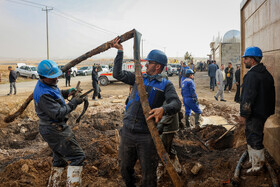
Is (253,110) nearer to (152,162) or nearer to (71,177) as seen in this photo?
(152,162)

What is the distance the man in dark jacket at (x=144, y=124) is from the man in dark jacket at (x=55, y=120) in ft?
2.51

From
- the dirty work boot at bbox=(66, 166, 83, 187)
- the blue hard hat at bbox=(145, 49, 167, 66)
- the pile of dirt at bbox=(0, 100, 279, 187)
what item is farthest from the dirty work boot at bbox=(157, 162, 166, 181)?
the blue hard hat at bbox=(145, 49, 167, 66)

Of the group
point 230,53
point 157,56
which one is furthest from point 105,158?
point 230,53

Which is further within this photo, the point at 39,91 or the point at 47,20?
the point at 47,20

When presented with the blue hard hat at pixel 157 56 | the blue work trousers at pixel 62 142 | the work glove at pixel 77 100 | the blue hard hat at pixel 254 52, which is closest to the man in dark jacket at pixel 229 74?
the blue hard hat at pixel 254 52


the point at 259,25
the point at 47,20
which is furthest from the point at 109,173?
the point at 47,20

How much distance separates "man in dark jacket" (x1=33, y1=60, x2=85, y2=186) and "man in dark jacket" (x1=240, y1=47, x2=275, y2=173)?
Answer: 8.30ft

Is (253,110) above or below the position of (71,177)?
above

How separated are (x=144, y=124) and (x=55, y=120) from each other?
4.25ft

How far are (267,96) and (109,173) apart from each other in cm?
302

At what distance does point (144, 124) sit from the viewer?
9.57 feet

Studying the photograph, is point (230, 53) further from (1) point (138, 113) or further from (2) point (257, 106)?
(1) point (138, 113)

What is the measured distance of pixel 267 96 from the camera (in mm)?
3336

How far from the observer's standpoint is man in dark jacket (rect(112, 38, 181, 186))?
2.89 metres
